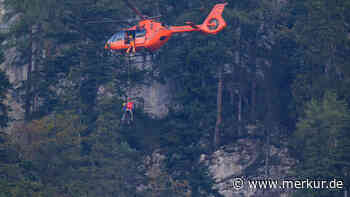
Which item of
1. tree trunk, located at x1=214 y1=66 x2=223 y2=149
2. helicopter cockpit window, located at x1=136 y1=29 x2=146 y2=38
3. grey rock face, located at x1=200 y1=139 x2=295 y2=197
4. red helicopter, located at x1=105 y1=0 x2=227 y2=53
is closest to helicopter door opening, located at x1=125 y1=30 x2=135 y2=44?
red helicopter, located at x1=105 y1=0 x2=227 y2=53

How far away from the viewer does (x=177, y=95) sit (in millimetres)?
40125

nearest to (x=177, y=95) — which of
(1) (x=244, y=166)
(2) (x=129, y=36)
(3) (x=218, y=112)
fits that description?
(3) (x=218, y=112)

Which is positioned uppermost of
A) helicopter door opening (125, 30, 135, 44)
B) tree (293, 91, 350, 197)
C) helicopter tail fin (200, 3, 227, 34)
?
helicopter tail fin (200, 3, 227, 34)

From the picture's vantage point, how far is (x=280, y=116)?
4234 centimetres

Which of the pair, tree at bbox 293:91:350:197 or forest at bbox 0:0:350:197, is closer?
tree at bbox 293:91:350:197

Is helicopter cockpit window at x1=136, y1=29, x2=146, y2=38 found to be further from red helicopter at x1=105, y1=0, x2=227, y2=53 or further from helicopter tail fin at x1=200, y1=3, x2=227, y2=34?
helicopter tail fin at x1=200, y1=3, x2=227, y2=34

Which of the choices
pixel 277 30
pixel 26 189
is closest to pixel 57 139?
pixel 26 189

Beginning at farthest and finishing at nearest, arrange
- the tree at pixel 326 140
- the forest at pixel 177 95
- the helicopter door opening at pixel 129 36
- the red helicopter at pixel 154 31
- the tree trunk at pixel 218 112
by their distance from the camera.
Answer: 1. the tree trunk at pixel 218 112
2. the forest at pixel 177 95
3. the tree at pixel 326 140
4. the helicopter door opening at pixel 129 36
5. the red helicopter at pixel 154 31

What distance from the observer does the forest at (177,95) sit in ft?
115

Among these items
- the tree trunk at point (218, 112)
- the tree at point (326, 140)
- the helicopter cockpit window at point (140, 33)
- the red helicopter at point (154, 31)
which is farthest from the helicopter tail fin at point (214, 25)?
the tree trunk at point (218, 112)

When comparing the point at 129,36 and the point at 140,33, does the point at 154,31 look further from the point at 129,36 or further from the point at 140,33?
the point at 129,36

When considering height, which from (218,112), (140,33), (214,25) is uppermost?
Result: (214,25)

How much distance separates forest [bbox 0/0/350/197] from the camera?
3503 cm

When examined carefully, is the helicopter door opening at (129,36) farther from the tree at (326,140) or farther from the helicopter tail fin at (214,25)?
the tree at (326,140)
